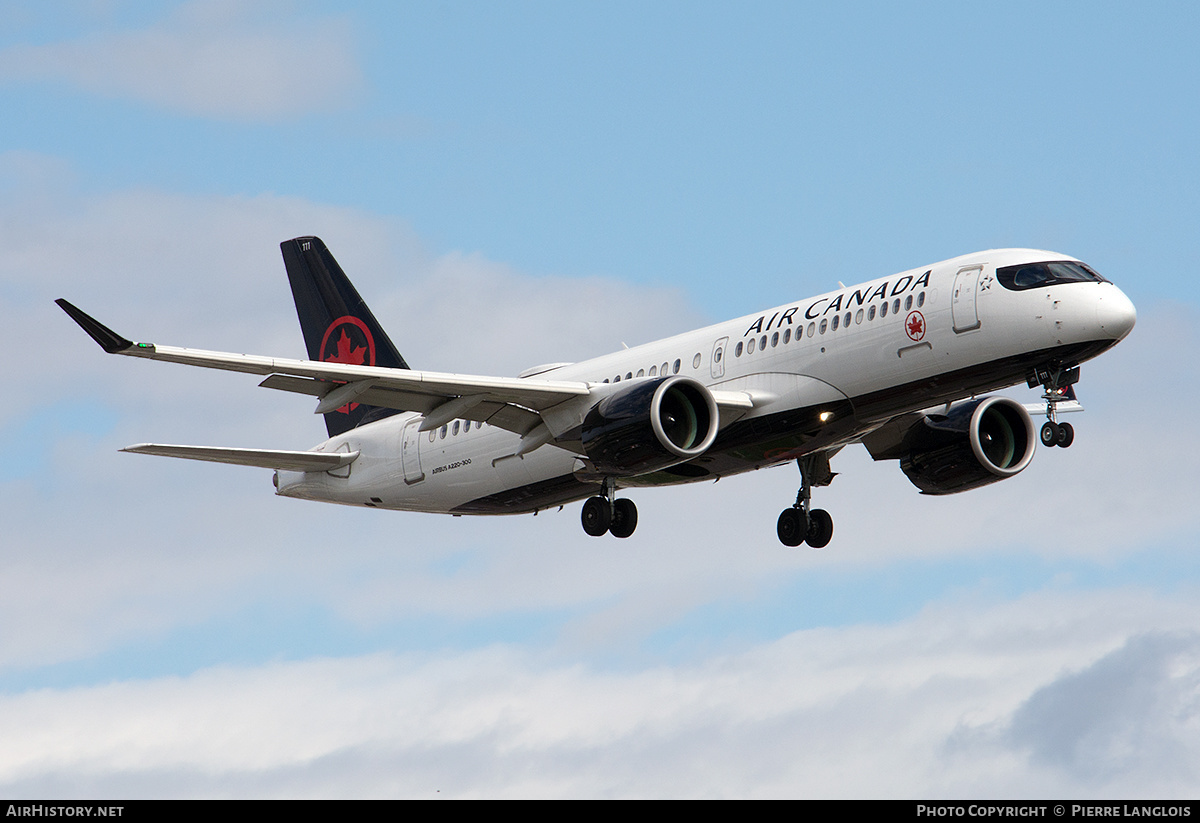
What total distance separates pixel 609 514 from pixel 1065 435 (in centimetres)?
1084

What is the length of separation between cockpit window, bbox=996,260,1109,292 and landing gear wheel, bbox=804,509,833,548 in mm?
10213

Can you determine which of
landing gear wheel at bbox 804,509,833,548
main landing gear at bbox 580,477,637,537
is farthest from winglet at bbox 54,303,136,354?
landing gear wheel at bbox 804,509,833,548

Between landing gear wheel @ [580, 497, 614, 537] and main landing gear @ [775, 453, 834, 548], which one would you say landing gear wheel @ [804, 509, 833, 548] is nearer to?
main landing gear @ [775, 453, 834, 548]

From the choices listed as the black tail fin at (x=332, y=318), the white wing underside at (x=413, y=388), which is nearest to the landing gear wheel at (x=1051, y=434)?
the white wing underside at (x=413, y=388)

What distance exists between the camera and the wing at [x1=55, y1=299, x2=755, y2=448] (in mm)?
30219

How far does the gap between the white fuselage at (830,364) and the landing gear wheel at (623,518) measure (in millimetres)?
675

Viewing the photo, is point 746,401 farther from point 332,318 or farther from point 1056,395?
point 332,318

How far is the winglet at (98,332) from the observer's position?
24938 millimetres

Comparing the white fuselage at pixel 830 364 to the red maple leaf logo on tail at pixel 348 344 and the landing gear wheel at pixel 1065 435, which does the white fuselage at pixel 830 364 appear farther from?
the red maple leaf logo on tail at pixel 348 344

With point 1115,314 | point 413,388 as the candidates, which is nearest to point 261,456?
point 413,388

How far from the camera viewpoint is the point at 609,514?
1432 inches
